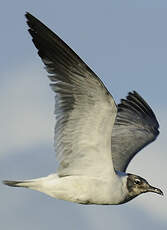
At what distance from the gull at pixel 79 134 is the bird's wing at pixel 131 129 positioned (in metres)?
1.73

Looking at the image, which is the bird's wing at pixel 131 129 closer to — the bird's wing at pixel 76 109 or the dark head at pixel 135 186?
the dark head at pixel 135 186

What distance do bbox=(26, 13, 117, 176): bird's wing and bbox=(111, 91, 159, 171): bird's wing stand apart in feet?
5.86

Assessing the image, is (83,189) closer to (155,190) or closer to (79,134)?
(79,134)

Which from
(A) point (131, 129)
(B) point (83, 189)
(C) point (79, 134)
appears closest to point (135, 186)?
(B) point (83, 189)

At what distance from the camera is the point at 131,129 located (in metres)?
17.0

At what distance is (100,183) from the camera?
1285 centimetres

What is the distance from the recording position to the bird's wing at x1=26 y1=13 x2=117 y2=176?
12.3m

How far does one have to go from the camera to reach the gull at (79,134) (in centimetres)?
1236

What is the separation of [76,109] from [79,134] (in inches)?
16.9

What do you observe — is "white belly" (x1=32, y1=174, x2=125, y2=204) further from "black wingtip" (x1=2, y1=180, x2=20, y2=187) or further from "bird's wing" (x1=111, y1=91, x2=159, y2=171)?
"bird's wing" (x1=111, y1=91, x2=159, y2=171)

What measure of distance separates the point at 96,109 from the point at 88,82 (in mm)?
423

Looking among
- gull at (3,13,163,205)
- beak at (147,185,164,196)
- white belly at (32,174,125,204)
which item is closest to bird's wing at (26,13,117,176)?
gull at (3,13,163,205)

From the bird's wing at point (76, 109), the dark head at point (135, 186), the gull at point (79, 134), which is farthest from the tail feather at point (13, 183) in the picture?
the dark head at point (135, 186)

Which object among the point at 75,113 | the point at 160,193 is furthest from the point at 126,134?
the point at 75,113
